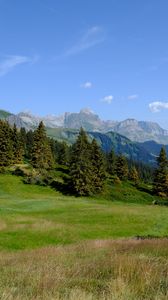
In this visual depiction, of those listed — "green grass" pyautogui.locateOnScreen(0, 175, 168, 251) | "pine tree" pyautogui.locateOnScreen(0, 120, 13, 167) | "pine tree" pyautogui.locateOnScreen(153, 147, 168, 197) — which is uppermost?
"pine tree" pyautogui.locateOnScreen(0, 120, 13, 167)

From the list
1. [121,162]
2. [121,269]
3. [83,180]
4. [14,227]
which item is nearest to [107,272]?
[121,269]

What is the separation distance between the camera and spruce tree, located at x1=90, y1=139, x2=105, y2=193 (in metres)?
89.0

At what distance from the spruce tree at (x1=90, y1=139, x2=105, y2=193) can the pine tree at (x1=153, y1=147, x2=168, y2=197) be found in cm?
1623

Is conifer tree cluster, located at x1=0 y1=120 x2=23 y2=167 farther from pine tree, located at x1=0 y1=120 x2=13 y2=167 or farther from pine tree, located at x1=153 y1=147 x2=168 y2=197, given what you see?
pine tree, located at x1=153 y1=147 x2=168 y2=197

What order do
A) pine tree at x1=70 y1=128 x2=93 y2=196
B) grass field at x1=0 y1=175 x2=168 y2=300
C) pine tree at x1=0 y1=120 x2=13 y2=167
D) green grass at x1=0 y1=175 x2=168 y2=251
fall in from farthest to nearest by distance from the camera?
pine tree at x1=0 y1=120 x2=13 y2=167 < pine tree at x1=70 y1=128 x2=93 y2=196 < green grass at x1=0 y1=175 x2=168 y2=251 < grass field at x1=0 y1=175 x2=168 y2=300

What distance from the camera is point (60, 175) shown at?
320 feet

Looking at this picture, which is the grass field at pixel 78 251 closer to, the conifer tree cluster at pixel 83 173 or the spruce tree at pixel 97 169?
the spruce tree at pixel 97 169

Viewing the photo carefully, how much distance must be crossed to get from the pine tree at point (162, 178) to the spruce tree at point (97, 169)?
1623cm

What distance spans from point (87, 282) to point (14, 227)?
89.7 feet

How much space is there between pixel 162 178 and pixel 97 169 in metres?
18.8

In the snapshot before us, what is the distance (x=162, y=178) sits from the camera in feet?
324

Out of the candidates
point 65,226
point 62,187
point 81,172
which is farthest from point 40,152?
point 65,226

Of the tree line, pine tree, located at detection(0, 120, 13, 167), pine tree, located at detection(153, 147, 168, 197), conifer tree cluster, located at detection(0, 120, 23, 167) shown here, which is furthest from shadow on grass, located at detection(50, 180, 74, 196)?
pine tree, located at detection(153, 147, 168, 197)

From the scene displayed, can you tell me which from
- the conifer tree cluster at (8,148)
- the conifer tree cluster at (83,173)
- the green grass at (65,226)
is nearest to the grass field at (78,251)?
the green grass at (65,226)
